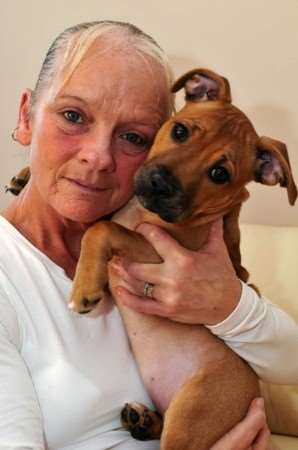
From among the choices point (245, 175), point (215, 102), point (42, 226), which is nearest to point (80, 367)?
point (42, 226)

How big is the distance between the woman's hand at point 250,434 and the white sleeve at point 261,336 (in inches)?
4.6

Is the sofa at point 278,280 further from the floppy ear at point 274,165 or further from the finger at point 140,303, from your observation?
the finger at point 140,303

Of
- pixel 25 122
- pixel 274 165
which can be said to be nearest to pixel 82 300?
pixel 25 122

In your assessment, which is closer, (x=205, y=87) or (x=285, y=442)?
(x=205, y=87)

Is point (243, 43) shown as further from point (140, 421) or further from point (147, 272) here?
point (140, 421)

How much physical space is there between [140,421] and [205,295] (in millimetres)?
377

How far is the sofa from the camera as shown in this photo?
7.63ft

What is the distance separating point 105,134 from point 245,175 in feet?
1.40

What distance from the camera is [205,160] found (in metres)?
1.59

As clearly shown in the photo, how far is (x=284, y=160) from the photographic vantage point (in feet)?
5.56

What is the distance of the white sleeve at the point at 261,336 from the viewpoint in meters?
1.63

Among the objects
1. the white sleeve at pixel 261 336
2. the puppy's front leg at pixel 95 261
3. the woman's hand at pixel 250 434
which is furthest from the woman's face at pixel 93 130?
the woman's hand at pixel 250 434

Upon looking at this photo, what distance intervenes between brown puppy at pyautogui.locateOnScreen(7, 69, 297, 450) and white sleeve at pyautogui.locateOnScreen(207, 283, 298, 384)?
45mm

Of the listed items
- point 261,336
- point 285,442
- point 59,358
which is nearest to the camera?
point 59,358
